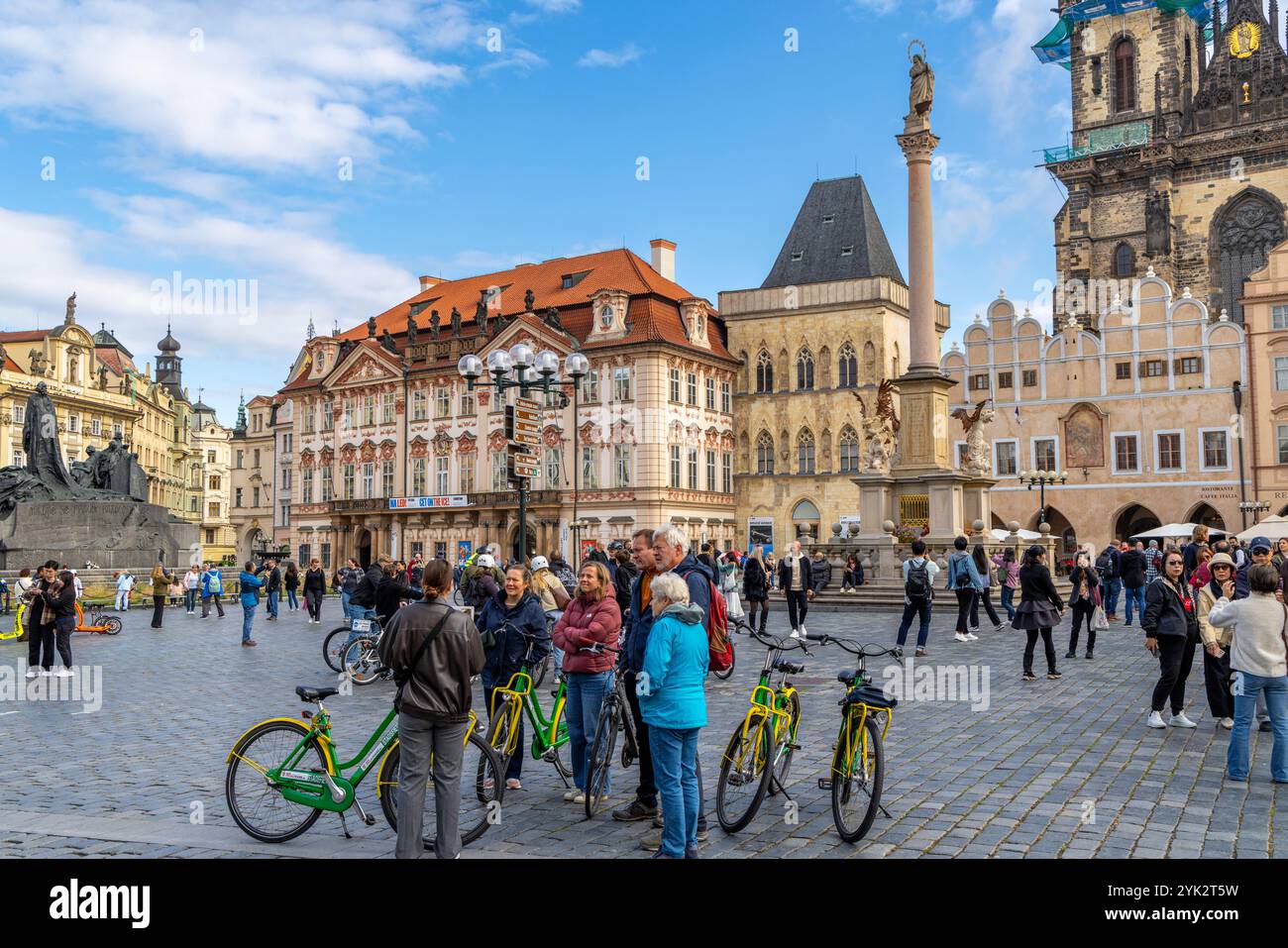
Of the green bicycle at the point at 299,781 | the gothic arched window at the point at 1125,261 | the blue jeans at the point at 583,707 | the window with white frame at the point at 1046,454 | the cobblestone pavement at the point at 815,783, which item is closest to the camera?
the cobblestone pavement at the point at 815,783

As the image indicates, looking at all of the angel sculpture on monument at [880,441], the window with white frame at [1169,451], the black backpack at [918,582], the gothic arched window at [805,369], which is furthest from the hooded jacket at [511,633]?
the gothic arched window at [805,369]

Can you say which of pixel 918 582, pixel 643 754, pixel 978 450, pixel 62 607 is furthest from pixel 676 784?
pixel 978 450

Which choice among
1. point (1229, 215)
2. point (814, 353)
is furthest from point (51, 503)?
point (1229, 215)

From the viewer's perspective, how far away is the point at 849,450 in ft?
185

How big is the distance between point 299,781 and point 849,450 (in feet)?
167

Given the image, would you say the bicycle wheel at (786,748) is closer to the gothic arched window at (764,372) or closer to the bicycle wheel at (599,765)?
the bicycle wheel at (599,765)

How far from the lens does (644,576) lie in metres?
7.87

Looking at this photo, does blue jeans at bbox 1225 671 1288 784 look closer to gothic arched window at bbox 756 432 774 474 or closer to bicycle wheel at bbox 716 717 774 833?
bicycle wheel at bbox 716 717 774 833

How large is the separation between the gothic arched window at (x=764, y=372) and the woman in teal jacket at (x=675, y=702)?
174 feet

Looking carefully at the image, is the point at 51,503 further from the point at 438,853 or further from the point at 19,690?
the point at 438,853

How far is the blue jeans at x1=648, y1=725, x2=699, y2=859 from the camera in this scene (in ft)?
20.7

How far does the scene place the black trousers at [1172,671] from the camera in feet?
35.4

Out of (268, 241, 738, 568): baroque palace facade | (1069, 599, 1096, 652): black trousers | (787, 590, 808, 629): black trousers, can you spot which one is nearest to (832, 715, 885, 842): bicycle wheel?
(1069, 599, 1096, 652): black trousers

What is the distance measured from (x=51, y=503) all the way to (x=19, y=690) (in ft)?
55.9
